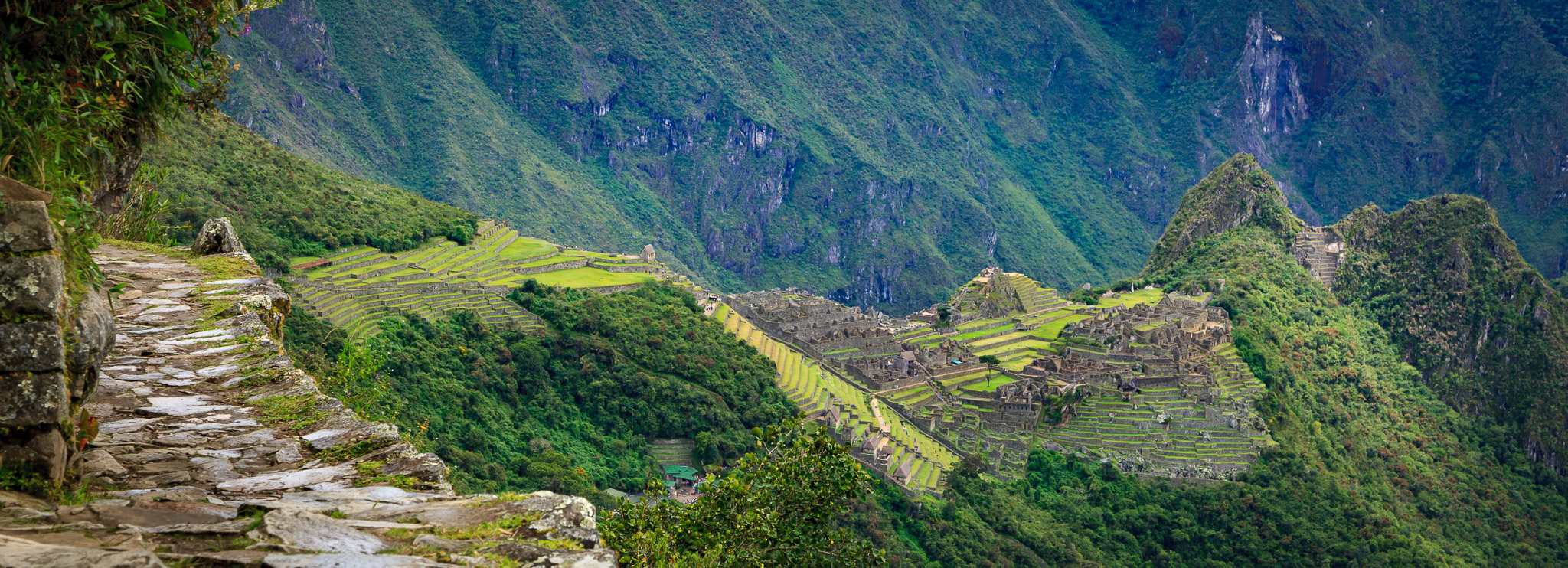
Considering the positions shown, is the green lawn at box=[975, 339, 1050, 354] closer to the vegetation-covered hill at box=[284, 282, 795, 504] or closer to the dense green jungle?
the dense green jungle

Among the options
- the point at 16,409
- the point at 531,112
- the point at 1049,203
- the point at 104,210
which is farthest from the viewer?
the point at 1049,203

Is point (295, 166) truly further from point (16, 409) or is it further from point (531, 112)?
point (531, 112)

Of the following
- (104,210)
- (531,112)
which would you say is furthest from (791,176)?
(104,210)

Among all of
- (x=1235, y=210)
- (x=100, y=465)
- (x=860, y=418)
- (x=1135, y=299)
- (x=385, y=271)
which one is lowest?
(x=860, y=418)

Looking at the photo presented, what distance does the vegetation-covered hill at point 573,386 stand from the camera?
28.5 meters

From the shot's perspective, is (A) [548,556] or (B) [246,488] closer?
(A) [548,556]

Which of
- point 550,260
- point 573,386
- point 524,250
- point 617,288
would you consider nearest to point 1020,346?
point 617,288

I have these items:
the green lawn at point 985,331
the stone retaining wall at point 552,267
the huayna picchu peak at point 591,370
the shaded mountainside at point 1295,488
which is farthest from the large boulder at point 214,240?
the green lawn at point 985,331

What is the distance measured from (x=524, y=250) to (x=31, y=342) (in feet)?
160

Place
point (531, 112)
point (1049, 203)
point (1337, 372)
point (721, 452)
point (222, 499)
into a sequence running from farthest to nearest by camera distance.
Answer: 1. point (1049, 203)
2. point (531, 112)
3. point (1337, 372)
4. point (721, 452)
5. point (222, 499)

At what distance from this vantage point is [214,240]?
9102 millimetres

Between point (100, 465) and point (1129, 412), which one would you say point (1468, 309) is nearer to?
point (1129, 412)

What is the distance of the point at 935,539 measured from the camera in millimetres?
32656

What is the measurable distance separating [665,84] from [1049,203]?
73.3 meters
